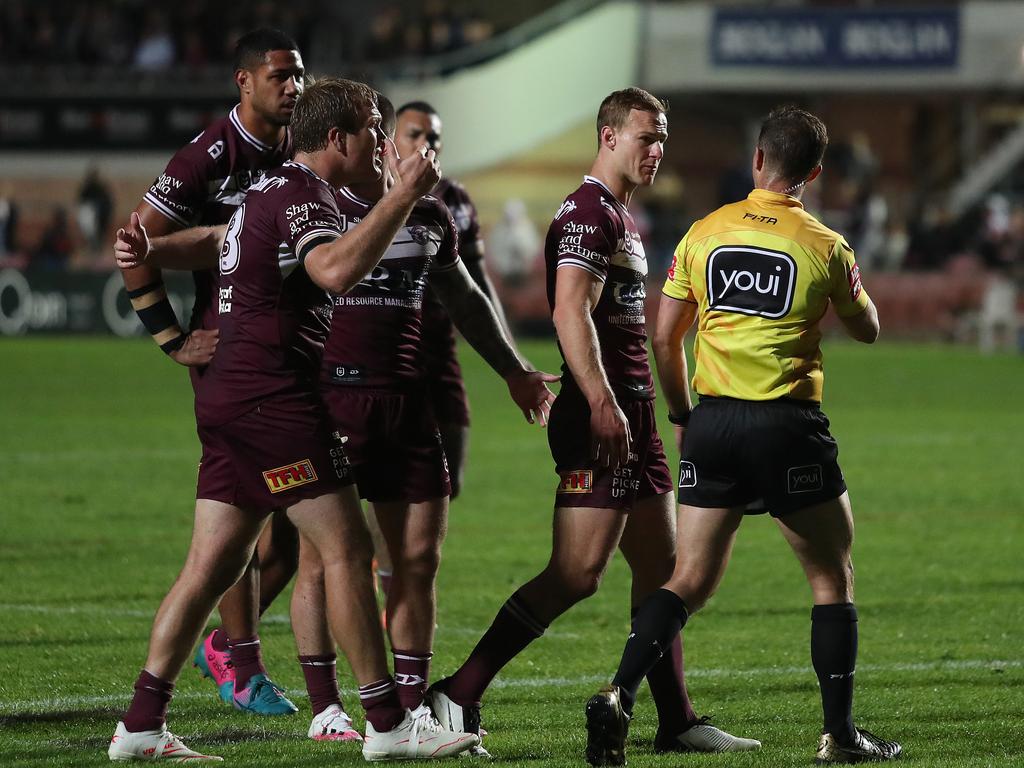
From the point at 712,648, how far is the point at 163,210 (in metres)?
2.98

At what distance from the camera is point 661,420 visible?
17188mm

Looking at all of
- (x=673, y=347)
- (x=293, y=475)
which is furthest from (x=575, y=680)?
(x=293, y=475)

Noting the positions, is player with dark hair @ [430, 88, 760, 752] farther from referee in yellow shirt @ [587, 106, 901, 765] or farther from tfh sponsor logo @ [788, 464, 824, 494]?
tfh sponsor logo @ [788, 464, 824, 494]

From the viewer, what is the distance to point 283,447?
17.4 feet

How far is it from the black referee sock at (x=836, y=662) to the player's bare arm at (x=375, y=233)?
177 centimetres

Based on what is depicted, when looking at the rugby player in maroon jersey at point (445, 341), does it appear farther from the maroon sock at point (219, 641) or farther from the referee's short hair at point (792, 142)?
the referee's short hair at point (792, 142)

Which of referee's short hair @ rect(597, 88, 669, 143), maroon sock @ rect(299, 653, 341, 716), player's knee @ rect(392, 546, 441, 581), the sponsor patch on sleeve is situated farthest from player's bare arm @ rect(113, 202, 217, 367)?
the sponsor patch on sleeve

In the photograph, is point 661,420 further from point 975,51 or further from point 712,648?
point 975,51

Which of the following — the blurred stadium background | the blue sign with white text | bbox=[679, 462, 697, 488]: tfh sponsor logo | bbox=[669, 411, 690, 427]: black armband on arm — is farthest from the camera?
the blue sign with white text

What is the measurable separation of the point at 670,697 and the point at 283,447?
5.12 ft

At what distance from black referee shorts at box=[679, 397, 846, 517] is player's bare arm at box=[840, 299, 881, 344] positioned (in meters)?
0.31

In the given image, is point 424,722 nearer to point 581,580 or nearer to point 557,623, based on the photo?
point 581,580

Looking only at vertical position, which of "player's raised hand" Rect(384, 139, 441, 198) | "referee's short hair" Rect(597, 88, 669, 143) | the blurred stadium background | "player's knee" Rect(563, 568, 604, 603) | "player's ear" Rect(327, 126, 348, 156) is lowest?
"player's knee" Rect(563, 568, 604, 603)

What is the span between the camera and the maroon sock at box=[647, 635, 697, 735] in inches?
227
